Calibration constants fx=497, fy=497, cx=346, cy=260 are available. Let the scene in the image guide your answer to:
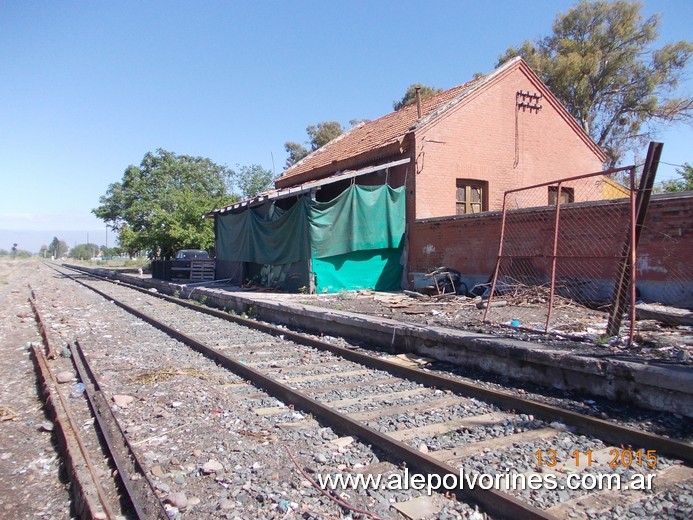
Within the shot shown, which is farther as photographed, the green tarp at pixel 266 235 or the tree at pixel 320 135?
the tree at pixel 320 135

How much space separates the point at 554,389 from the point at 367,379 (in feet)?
7.41

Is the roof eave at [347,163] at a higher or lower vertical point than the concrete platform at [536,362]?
higher

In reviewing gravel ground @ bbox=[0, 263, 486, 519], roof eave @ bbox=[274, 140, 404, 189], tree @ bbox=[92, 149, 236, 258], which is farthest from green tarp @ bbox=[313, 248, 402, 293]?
tree @ bbox=[92, 149, 236, 258]

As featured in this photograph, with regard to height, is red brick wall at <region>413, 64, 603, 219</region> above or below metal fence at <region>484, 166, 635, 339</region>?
above

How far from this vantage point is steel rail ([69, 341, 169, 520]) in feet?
10.6

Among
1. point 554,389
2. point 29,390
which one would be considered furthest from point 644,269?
point 29,390

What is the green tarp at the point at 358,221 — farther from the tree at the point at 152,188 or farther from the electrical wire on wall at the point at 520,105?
the tree at the point at 152,188

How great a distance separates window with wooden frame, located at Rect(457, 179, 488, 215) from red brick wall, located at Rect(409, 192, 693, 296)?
2516mm

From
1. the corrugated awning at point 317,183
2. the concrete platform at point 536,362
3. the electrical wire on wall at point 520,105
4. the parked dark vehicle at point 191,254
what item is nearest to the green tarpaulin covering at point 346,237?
the corrugated awning at point 317,183

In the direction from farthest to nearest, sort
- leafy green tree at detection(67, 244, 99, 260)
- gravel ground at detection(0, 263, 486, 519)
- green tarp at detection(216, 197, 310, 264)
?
leafy green tree at detection(67, 244, 99, 260) → green tarp at detection(216, 197, 310, 264) → gravel ground at detection(0, 263, 486, 519)

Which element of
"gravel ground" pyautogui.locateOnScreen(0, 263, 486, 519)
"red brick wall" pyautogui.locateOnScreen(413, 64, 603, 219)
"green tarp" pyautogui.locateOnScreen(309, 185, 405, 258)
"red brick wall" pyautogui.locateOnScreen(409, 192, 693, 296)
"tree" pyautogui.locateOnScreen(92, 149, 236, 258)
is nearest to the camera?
"gravel ground" pyautogui.locateOnScreen(0, 263, 486, 519)

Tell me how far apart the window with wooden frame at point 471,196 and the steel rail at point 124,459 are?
13.6 meters

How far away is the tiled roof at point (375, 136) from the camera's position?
57.5 ft

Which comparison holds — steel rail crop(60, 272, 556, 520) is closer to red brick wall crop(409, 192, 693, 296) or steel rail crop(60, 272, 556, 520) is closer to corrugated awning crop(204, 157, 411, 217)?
red brick wall crop(409, 192, 693, 296)
